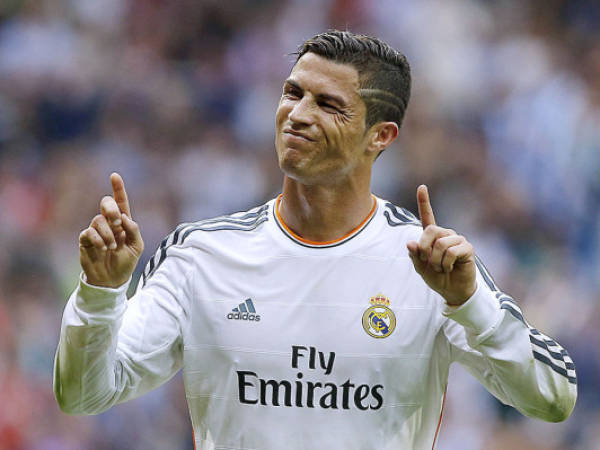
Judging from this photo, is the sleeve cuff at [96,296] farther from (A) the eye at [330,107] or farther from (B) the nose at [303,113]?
(A) the eye at [330,107]

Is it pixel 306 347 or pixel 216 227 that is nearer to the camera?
pixel 306 347

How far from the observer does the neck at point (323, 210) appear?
342 cm

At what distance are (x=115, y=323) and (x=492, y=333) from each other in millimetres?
1181

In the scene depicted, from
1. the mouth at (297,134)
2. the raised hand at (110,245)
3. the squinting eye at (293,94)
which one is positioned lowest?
the raised hand at (110,245)

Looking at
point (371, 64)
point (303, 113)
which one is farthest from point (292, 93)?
point (371, 64)

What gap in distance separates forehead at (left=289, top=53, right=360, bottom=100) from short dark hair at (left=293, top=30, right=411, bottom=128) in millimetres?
21

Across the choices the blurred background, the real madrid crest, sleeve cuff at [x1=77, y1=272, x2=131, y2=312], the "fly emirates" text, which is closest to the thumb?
sleeve cuff at [x1=77, y1=272, x2=131, y2=312]

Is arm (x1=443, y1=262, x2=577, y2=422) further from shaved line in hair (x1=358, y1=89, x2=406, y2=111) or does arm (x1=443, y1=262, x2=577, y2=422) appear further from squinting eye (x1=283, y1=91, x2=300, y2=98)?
squinting eye (x1=283, y1=91, x2=300, y2=98)

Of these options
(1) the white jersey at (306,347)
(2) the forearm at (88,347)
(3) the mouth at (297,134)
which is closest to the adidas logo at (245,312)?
(1) the white jersey at (306,347)

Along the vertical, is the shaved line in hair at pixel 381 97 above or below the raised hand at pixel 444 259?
above

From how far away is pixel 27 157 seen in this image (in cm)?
826

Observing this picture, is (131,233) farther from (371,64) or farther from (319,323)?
(371,64)

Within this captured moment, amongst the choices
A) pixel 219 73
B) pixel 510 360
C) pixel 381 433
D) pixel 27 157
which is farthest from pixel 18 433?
pixel 510 360

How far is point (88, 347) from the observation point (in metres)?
2.93
